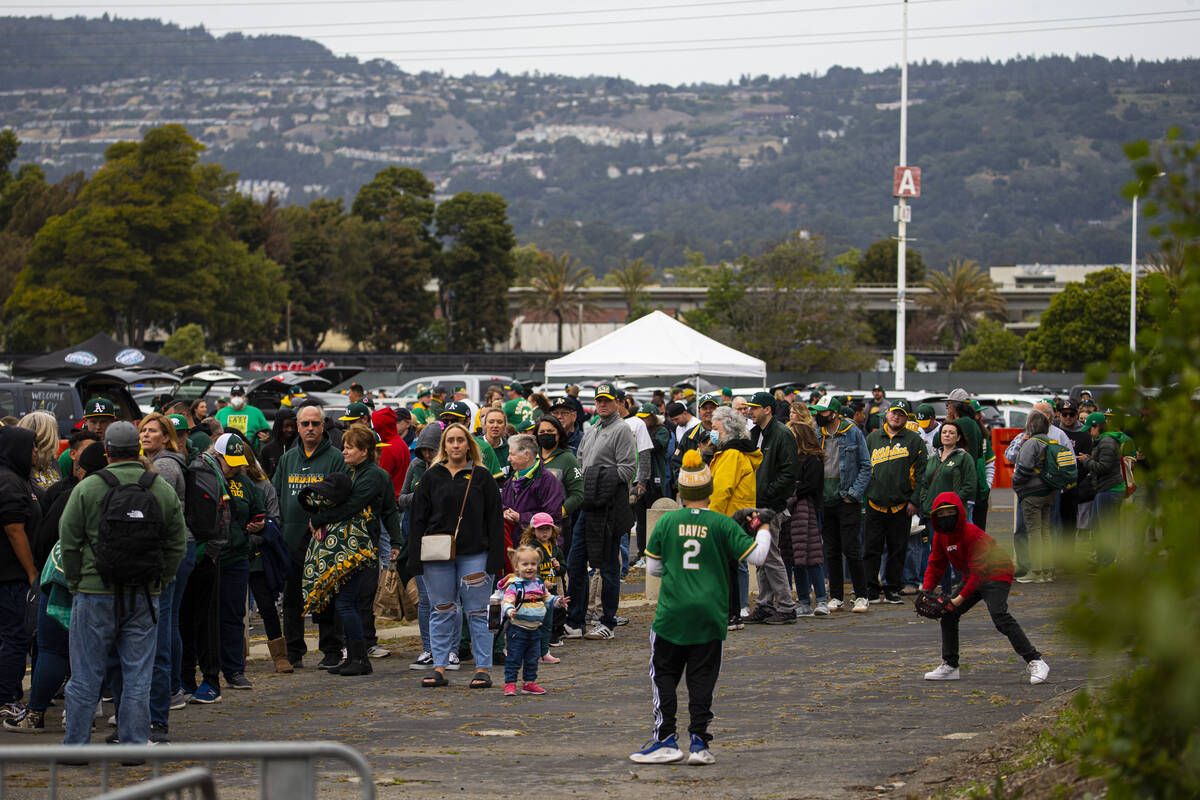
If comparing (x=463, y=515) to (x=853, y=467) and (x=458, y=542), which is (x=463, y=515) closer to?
(x=458, y=542)

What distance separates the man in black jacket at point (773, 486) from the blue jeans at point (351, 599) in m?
3.75

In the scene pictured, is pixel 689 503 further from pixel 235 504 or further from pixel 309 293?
pixel 309 293

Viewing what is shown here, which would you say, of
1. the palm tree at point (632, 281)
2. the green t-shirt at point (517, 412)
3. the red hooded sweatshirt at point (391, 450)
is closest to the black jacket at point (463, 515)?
the red hooded sweatshirt at point (391, 450)

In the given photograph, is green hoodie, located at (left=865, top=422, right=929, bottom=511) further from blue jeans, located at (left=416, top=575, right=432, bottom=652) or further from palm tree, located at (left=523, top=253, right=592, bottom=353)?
palm tree, located at (left=523, top=253, right=592, bottom=353)

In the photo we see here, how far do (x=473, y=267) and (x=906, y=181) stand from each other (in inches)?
2038

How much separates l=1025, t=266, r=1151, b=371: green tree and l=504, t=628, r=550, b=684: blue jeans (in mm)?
63764

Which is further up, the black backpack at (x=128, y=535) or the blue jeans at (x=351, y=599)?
the black backpack at (x=128, y=535)

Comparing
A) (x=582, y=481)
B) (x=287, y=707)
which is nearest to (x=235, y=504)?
(x=287, y=707)

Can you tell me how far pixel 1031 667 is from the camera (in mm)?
9008

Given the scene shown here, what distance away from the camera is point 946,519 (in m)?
8.92

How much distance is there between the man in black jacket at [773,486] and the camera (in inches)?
464

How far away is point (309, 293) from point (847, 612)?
7467 centimetres

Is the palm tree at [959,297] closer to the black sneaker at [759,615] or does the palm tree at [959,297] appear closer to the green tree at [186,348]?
the green tree at [186,348]

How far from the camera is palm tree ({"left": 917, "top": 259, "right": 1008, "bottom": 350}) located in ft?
322
